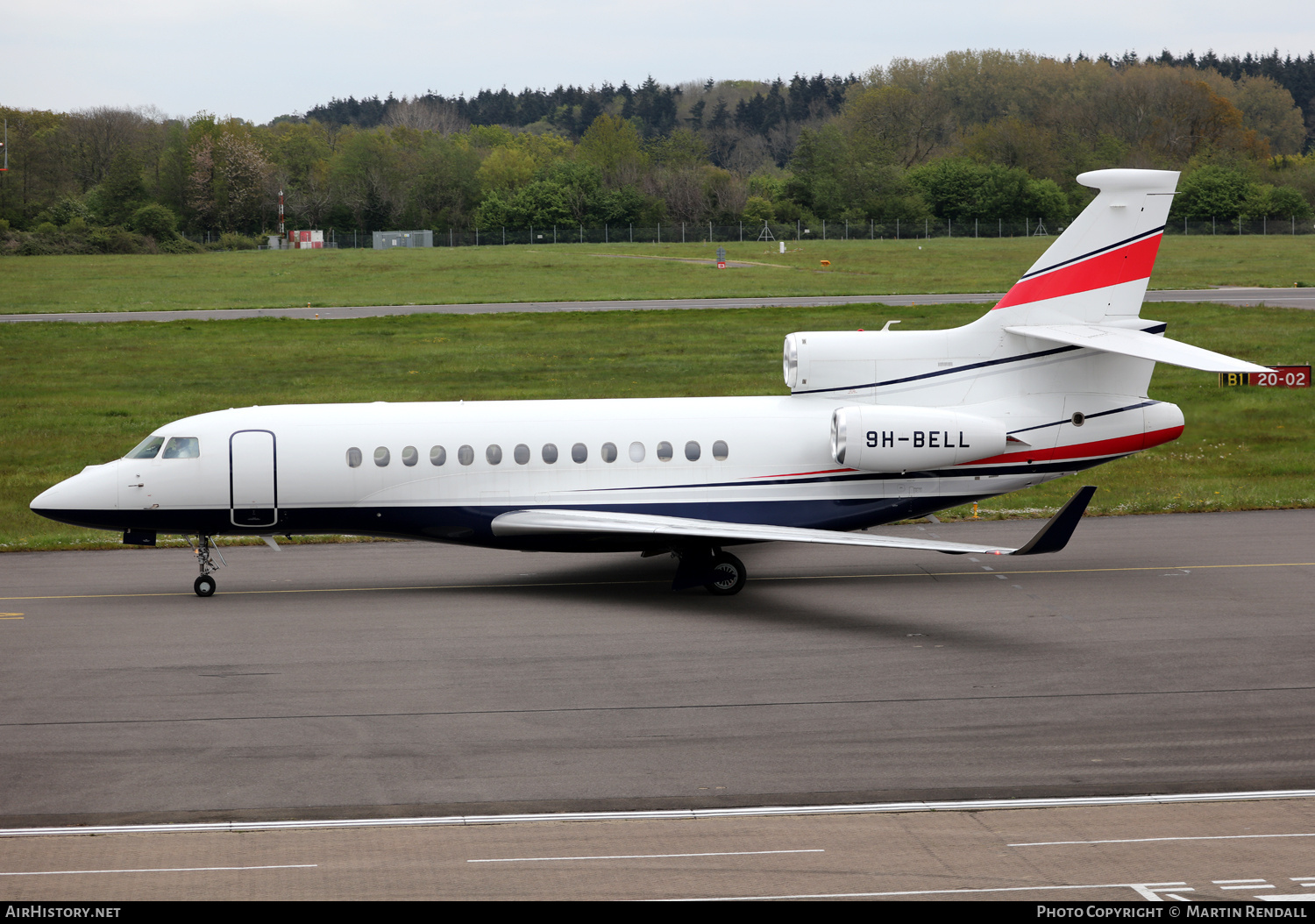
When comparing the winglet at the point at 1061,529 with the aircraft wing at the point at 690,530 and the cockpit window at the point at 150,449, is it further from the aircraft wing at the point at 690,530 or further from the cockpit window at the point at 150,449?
the cockpit window at the point at 150,449

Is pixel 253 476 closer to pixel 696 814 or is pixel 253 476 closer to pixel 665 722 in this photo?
pixel 665 722

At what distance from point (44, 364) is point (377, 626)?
Answer: 109 ft

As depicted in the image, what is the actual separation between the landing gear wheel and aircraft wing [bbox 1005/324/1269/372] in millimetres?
6498

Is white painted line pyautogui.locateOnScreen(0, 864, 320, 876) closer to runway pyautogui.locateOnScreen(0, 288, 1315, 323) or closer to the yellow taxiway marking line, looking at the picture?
the yellow taxiway marking line

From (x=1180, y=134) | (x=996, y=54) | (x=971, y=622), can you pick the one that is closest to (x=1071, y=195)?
(x=1180, y=134)

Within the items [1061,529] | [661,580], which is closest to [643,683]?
[661,580]

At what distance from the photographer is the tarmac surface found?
10859 mm

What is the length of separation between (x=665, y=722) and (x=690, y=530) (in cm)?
560

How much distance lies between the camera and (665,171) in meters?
139

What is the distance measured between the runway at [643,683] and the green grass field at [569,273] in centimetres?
4239

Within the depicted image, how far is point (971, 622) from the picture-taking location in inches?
742

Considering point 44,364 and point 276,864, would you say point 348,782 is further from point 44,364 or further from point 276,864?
point 44,364

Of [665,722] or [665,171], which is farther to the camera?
[665,171]

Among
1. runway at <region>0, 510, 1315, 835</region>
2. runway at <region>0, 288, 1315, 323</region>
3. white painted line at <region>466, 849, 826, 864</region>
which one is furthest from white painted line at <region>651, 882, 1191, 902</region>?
runway at <region>0, 288, 1315, 323</region>
